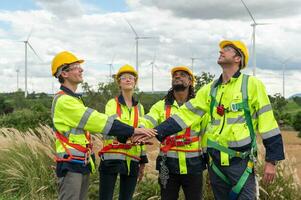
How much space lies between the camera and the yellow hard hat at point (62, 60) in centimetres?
575

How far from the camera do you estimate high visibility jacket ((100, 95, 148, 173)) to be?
6.38 metres

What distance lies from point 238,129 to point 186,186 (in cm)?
135

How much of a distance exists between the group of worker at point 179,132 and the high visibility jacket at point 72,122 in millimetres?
11

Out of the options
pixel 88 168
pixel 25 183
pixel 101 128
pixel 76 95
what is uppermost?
pixel 76 95

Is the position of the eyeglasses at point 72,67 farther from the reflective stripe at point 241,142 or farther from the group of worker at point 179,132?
the reflective stripe at point 241,142

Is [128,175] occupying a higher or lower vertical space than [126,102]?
lower

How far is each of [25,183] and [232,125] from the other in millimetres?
4881

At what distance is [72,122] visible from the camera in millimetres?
5512

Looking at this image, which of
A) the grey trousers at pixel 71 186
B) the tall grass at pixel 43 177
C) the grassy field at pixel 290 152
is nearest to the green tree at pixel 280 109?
the grassy field at pixel 290 152

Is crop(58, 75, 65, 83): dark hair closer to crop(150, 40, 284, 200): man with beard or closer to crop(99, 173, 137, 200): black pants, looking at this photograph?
crop(99, 173, 137, 200): black pants

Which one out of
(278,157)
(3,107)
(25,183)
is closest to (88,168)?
(278,157)

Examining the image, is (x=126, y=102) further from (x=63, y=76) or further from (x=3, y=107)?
(x=3, y=107)

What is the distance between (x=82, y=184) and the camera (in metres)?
5.73

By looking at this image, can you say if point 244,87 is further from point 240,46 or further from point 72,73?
point 72,73
